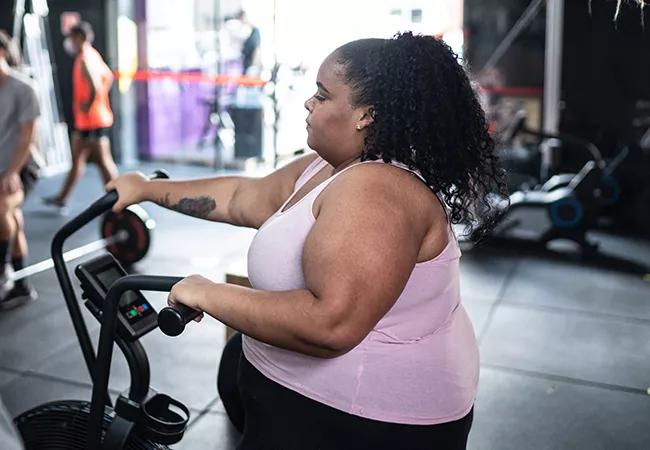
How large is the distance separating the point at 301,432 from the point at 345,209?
0.46 meters

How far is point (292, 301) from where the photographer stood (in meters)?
1.32

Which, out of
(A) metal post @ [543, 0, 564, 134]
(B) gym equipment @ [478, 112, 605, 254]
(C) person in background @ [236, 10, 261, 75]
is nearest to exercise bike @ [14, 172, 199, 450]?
(B) gym equipment @ [478, 112, 605, 254]

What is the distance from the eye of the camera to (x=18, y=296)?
158 inches

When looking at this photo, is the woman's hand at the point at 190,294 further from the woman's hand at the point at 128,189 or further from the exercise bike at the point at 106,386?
the woman's hand at the point at 128,189

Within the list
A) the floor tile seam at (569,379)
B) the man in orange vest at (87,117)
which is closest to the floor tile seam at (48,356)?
the floor tile seam at (569,379)

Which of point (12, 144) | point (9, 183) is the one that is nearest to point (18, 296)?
point (9, 183)

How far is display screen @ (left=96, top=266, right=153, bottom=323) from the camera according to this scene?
5.47ft

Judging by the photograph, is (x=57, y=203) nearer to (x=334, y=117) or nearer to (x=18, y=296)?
(x=18, y=296)

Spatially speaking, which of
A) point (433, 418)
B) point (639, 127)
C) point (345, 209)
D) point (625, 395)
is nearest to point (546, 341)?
point (625, 395)

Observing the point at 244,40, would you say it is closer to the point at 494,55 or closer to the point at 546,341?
the point at 494,55

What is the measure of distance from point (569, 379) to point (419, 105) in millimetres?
2113

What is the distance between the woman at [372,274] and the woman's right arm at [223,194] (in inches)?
15.3

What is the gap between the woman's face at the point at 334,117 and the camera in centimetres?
144

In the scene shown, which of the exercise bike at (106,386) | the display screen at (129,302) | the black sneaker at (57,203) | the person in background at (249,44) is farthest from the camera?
the person in background at (249,44)
